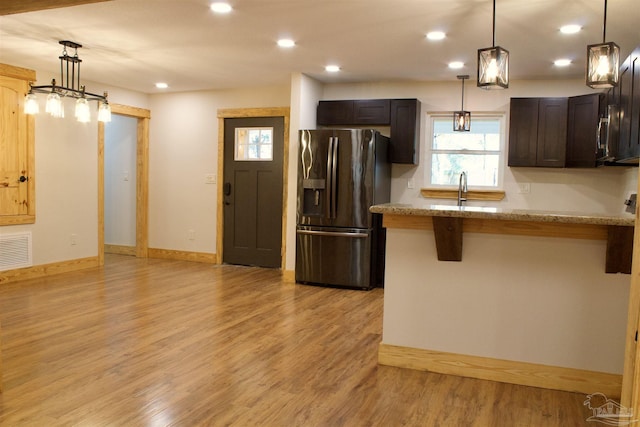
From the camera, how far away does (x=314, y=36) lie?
415 cm

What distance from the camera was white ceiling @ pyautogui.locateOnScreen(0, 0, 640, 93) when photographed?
3436mm

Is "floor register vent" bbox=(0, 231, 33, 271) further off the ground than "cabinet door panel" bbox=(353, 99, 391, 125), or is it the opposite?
"cabinet door panel" bbox=(353, 99, 391, 125)

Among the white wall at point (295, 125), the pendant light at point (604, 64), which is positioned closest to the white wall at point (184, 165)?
the white wall at point (295, 125)

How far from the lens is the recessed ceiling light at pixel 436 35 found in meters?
3.93

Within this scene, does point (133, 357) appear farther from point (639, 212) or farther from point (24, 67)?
point (24, 67)

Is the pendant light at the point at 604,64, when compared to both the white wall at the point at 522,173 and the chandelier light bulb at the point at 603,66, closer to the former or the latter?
the chandelier light bulb at the point at 603,66

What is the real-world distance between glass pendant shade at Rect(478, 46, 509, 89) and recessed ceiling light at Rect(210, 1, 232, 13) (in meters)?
1.88

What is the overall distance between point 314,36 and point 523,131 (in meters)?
2.62

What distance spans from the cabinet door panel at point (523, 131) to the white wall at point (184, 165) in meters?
3.31

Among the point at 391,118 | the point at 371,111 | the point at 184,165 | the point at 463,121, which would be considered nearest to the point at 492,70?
the point at 463,121

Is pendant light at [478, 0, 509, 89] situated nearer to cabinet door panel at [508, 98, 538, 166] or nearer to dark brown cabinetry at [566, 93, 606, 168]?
dark brown cabinetry at [566, 93, 606, 168]

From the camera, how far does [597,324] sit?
2764 mm

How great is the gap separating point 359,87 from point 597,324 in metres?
4.05

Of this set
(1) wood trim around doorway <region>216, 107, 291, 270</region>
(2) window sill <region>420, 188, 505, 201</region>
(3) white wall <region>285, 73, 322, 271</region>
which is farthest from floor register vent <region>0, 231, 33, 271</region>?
(2) window sill <region>420, 188, 505, 201</region>
